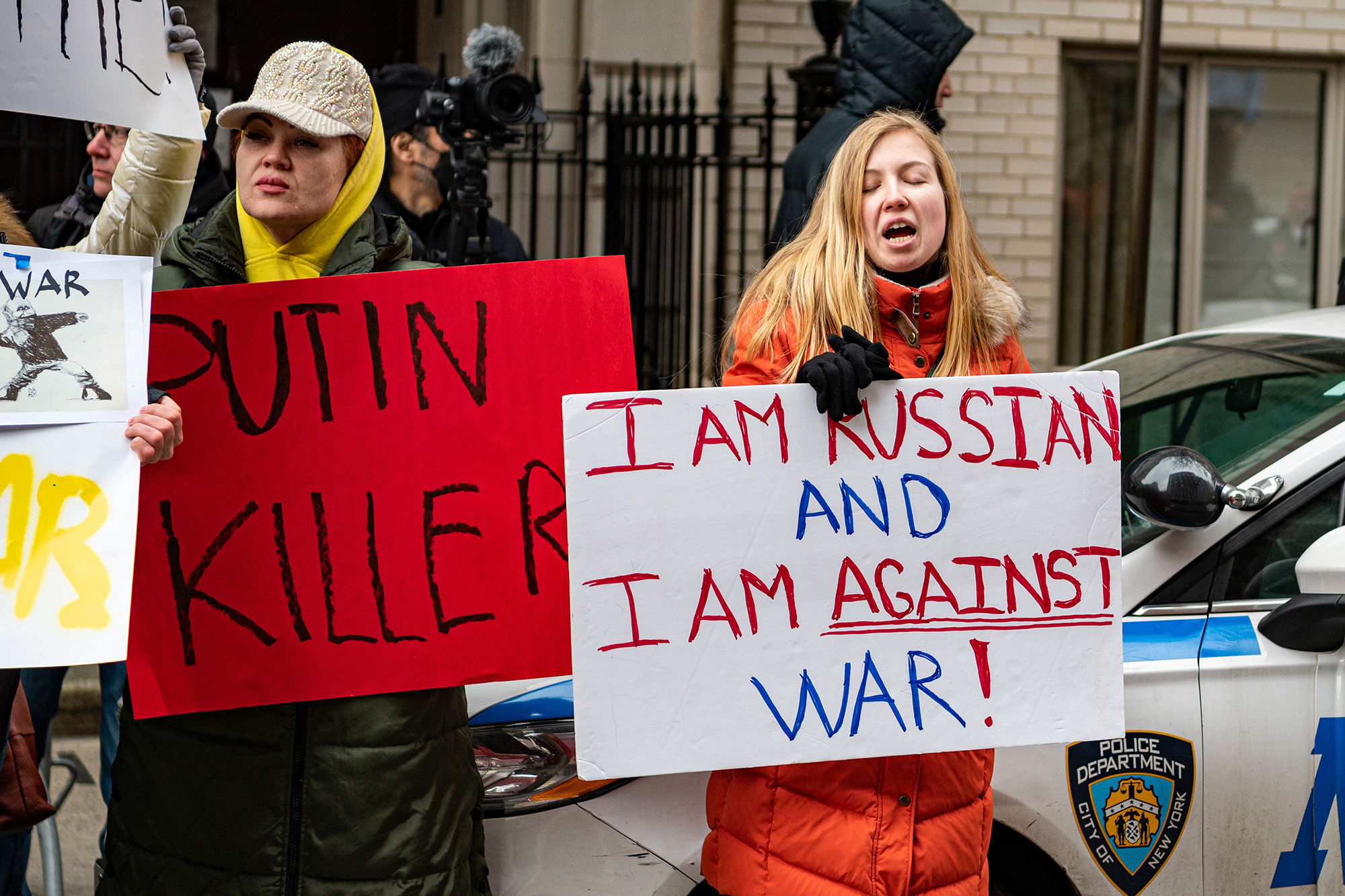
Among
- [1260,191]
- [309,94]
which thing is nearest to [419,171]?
[309,94]

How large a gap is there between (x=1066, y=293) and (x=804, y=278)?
7242 millimetres

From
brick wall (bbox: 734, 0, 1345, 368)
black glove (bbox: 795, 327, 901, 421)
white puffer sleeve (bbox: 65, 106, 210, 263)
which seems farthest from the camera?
brick wall (bbox: 734, 0, 1345, 368)

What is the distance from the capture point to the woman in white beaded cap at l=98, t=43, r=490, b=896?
6.57ft

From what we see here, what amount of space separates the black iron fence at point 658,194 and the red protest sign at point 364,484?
16.5ft

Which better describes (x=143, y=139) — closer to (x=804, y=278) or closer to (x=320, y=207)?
(x=320, y=207)

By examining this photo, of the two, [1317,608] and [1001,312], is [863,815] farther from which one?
[1317,608]

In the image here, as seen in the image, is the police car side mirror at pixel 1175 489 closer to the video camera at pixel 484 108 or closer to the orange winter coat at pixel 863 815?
the orange winter coat at pixel 863 815

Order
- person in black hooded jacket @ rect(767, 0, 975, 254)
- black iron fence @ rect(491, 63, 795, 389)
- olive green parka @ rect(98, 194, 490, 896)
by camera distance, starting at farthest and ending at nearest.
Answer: black iron fence @ rect(491, 63, 795, 389) < person in black hooded jacket @ rect(767, 0, 975, 254) < olive green parka @ rect(98, 194, 490, 896)

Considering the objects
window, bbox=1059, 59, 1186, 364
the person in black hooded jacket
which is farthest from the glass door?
the person in black hooded jacket

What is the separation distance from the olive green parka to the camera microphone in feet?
9.01

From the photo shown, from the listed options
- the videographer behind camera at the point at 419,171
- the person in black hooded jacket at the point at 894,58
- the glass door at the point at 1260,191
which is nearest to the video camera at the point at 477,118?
the videographer behind camera at the point at 419,171

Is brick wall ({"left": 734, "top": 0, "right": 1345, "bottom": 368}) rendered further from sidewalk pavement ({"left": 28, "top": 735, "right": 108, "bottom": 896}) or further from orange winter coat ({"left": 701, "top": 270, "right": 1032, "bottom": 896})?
orange winter coat ({"left": 701, "top": 270, "right": 1032, "bottom": 896})

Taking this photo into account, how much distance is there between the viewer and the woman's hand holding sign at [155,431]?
183 centimetres

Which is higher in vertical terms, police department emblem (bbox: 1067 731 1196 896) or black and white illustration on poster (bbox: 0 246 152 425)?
black and white illustration on poster (bbox: 0 246 152 425)
